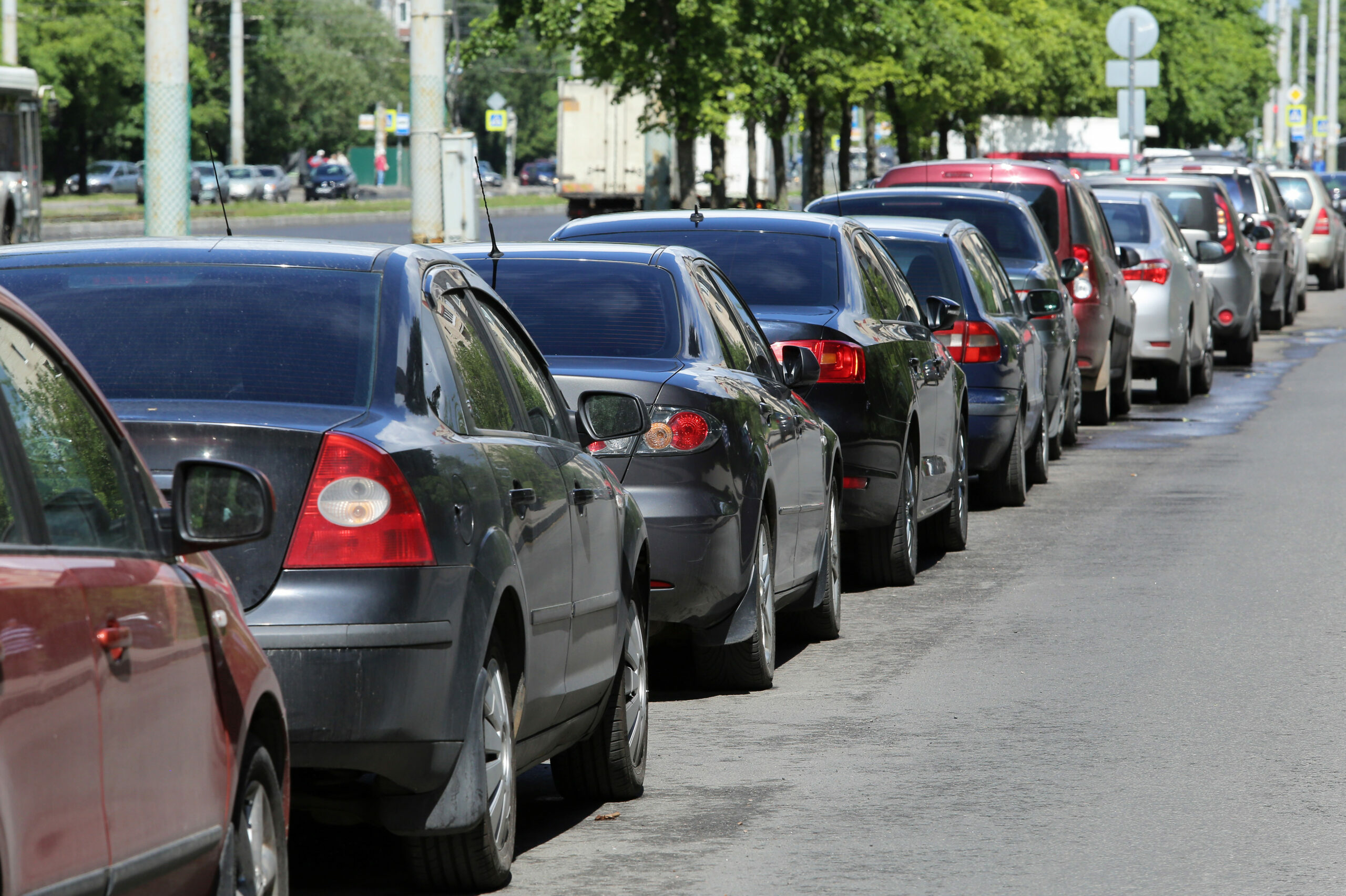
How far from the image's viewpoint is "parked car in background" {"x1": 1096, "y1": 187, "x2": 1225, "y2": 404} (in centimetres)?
1981

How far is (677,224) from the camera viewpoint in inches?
412

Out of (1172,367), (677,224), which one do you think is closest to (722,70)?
(1172,367)

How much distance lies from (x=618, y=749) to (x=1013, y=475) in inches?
307

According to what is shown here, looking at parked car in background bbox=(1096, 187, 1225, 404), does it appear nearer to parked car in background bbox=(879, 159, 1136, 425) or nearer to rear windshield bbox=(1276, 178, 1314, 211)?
parked car in background bbox=(879, 159, 1136, 425)

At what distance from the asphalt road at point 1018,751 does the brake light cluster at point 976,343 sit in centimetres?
109

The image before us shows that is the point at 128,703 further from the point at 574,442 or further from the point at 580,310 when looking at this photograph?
the point at 580,310

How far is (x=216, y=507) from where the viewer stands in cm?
380

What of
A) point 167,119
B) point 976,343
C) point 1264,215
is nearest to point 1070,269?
point 976,343

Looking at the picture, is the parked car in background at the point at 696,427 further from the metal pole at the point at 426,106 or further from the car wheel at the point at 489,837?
the metal pole at the point at 426,106

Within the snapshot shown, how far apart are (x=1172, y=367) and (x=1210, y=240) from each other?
3.75 m

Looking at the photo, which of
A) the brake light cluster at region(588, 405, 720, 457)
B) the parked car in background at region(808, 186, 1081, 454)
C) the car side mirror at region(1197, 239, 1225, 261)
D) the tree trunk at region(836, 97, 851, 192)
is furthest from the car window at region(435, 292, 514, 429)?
the tree trunk at region(836, 97, 851, 192)

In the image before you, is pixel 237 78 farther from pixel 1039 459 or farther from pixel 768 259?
pixel 768 259

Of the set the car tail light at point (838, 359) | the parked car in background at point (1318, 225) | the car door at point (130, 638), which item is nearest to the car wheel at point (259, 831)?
the car door at point (130, 638)

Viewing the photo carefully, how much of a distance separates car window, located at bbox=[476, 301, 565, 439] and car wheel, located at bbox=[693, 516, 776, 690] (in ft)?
6.25
